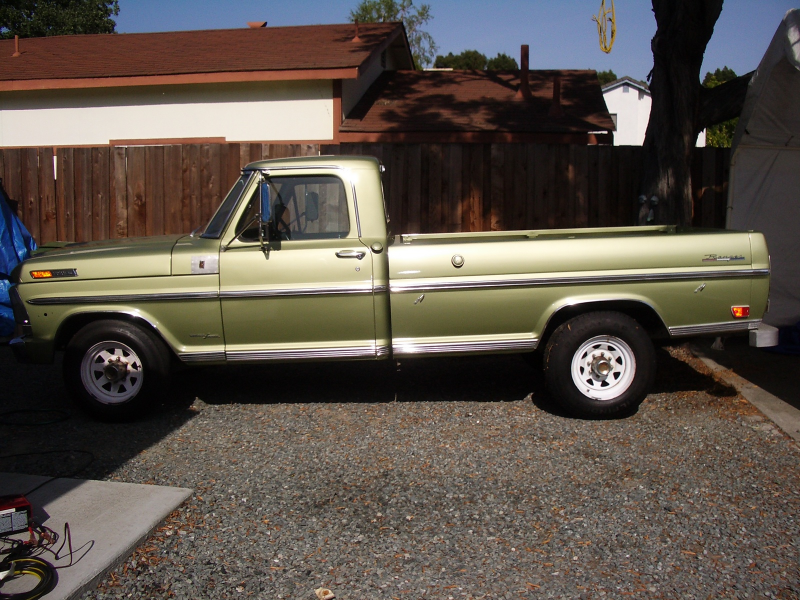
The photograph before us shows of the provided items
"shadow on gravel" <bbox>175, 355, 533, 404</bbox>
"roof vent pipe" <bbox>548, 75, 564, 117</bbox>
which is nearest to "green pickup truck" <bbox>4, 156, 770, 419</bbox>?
"shadow on gravel" <bbox>175, 355, 533, 404</bbox>

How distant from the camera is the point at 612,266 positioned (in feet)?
18.1

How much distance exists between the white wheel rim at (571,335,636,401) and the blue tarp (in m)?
7.13

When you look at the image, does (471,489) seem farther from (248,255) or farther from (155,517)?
(248,255)

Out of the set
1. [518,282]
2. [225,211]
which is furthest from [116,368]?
[518,282]

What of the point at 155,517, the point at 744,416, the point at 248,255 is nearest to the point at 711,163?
the point at 744,416

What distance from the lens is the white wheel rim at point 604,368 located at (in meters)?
5.57

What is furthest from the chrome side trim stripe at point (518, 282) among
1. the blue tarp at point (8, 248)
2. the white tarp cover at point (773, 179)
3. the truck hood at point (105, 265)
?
the blue tarp at point (8, 248)

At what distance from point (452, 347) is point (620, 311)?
1397 millimetres

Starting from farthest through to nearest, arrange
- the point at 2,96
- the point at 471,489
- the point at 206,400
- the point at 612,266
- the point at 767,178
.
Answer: the point at 2,96, the point at 767,178, the point at 206,400, the point at 612,266, the point at 471,489

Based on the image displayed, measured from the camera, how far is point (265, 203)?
18.5 feet

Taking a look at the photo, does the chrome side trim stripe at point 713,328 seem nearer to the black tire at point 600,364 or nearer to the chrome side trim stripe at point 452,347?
the black tire at point 600,364

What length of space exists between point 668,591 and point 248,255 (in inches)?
147

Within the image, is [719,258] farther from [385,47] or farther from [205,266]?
[385,47]

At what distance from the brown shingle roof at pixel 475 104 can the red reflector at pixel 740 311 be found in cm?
807
